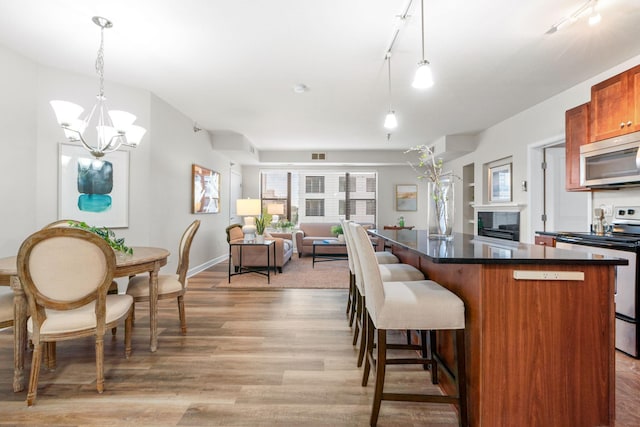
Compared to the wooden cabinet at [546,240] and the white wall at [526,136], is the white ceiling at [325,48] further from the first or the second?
the wooden cabinet at [546,240]

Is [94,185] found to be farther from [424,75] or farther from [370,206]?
[370,206]

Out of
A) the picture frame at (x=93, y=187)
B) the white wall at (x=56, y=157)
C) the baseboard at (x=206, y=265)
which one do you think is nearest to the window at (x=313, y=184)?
the baseboard at (x=206, y=265)

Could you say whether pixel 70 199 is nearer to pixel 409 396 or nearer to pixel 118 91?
pixel 118 91

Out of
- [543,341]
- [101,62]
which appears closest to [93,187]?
[101,62]

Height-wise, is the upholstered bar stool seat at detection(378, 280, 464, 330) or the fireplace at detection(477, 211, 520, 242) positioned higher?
the fireplace at detection(477, 211, 520, 242)

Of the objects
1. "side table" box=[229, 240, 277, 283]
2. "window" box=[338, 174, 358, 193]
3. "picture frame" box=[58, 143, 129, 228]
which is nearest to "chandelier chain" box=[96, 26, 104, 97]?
"picture frame" box=[58, 143, 129, 228]

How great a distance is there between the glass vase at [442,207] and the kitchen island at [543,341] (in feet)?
2.80

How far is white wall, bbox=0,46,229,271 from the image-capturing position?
2805 mm

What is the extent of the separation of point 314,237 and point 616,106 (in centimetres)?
564

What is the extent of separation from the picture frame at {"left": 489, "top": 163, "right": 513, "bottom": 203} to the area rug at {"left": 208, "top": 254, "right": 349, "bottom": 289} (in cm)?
284

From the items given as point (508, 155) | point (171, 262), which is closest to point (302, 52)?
point (171, 262)

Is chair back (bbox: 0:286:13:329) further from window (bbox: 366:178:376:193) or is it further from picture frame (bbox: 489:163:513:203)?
window (bbox: 366:178:376:193)

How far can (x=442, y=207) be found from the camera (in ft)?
7.25

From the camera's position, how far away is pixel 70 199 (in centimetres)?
326
